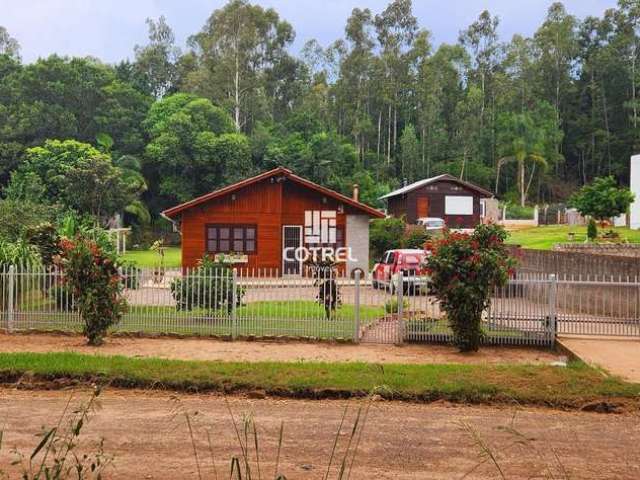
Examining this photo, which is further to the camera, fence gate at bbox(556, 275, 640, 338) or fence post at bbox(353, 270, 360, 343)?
fence gate at bbox(556, 275, 640, 338)

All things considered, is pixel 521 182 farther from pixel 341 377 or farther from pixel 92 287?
pixel 341 377

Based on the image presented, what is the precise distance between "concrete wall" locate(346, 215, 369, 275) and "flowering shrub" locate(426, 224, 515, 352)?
16.4 meters

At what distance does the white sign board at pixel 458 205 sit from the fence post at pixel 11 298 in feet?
120

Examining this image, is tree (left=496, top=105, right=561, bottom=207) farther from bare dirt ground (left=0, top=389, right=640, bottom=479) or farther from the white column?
bare dirt ground (left=0, top=389, right=640, bottom=479)

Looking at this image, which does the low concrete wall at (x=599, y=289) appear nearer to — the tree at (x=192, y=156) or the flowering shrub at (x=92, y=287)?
the flowering shrub at (x=92, y=287)

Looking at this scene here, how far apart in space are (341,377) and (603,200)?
2774cm

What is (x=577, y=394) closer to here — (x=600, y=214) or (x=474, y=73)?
(x=600, y=214)

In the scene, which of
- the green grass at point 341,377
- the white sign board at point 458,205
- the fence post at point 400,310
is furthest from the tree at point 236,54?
the green grass at point 341,377

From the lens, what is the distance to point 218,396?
892cm

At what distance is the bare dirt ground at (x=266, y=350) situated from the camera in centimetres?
1163

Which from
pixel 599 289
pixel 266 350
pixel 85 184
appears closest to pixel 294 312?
pixel 266 350

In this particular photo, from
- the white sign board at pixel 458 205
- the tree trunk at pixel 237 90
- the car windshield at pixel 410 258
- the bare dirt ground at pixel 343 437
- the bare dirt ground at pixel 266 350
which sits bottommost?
the bare dirt ground at pixel 343 437

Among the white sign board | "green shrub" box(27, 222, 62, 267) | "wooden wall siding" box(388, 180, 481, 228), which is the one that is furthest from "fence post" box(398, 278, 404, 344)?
the white sign board

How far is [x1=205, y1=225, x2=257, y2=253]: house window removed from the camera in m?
28.3
